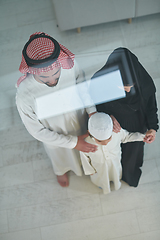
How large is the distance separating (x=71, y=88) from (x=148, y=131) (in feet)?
1.43

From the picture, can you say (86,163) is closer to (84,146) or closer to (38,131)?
(84,146)

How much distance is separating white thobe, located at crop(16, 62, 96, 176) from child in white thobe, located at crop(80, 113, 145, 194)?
0.38 feet

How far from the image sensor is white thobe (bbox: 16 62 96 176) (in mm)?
915

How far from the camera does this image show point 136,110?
107 cm

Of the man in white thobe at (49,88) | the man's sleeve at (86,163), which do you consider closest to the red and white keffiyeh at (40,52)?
the man in white thobe at (49,88)

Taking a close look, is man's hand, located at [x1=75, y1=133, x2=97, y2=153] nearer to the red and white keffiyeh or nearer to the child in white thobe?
the child in white thobe

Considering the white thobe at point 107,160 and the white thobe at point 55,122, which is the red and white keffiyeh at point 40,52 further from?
the white thobe at point 107,160

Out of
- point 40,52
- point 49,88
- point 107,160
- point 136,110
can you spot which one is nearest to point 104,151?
point 107,160

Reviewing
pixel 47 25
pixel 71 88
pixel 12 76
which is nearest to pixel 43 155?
pixel 12 76

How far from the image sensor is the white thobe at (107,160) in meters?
1.10

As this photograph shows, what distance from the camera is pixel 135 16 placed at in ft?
5.41

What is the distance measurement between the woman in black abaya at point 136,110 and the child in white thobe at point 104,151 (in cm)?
5

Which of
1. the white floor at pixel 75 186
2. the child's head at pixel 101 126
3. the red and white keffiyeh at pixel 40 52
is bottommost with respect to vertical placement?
the white floor at pixel 75 186

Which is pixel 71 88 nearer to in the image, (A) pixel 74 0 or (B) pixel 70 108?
(B) pixel 70 108
